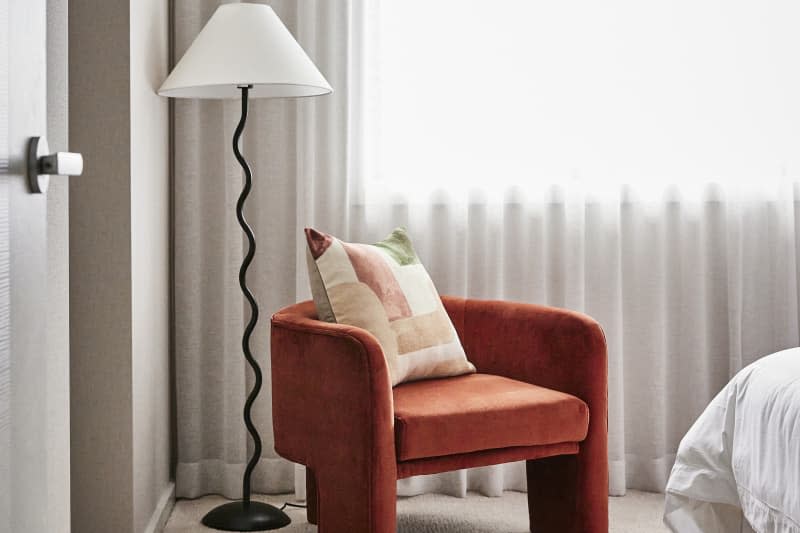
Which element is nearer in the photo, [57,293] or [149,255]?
[57,293]

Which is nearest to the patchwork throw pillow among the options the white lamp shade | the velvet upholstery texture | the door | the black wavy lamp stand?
the velvet upholstery texture

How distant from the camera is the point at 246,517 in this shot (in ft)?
8.61

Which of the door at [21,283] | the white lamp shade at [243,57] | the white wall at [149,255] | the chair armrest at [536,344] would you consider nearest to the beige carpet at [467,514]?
the white wall at [149,255]

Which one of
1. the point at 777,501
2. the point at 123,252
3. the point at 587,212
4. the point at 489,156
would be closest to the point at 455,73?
the point at 489,156

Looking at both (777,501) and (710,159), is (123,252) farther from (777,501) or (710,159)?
(710,159)

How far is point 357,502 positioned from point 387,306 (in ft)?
1.81

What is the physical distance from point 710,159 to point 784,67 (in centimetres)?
42

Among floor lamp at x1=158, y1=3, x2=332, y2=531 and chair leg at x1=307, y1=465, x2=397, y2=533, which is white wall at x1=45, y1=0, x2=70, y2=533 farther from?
floor lamp at x1=158, y1=3, x2=332, y2=531

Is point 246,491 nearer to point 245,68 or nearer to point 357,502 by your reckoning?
point 357,502

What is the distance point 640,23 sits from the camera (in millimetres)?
3037

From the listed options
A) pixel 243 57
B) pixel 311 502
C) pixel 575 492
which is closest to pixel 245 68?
pixel 243 57

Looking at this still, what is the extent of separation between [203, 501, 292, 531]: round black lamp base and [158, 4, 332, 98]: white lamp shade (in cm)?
125

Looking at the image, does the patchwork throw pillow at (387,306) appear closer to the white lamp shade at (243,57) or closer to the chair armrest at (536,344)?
the chair armrest at (536,344)

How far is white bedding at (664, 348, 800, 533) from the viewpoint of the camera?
1.69 meters
